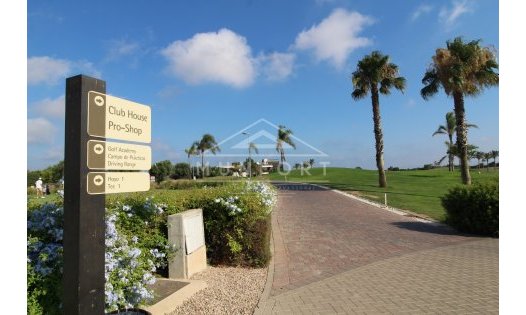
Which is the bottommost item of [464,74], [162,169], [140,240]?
[140,240]

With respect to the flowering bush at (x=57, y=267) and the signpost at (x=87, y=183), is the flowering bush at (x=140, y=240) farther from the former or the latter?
the signpost at (x=87, y=183)

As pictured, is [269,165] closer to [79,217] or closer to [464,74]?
[464,74]

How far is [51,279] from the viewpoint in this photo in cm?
356

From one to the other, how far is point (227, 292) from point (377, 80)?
87.0 feet

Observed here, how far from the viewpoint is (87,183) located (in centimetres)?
293

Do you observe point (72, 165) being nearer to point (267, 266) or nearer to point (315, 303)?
point (315, 303)

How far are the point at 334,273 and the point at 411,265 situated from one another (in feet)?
5.06

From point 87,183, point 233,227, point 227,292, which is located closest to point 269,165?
point 233,227

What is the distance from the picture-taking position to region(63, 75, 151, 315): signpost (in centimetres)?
288

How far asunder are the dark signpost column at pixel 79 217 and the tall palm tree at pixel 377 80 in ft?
92.1

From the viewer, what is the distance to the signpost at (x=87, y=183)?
288 centimetres

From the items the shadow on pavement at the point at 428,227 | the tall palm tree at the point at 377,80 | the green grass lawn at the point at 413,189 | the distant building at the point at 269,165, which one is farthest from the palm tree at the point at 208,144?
the shadow on pavement at the point at 428,227

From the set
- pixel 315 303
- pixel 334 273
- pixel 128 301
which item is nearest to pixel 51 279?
pixel 128 301

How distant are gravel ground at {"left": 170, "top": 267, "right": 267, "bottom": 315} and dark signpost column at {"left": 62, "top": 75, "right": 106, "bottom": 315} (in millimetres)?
2054
